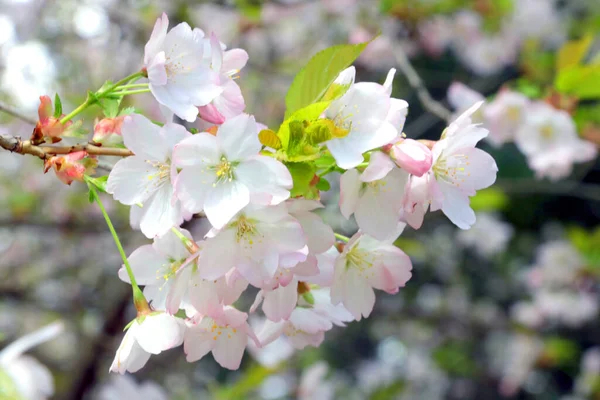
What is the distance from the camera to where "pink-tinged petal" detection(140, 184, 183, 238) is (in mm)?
618

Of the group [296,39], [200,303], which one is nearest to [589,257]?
[296,39]

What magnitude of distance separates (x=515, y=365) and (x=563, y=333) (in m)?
0.54

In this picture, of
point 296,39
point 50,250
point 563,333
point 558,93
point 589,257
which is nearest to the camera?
point 558,93

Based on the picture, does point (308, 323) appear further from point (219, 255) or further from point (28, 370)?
point (28, 370)

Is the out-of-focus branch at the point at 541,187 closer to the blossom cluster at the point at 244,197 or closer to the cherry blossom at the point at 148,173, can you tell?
the blossom cluster at the point at 244,197

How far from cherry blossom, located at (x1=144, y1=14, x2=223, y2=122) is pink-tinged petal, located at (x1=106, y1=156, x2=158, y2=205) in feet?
0.25

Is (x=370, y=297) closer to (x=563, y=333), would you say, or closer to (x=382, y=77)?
(x=382, y=77)

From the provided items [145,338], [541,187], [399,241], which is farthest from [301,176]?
[541,187]

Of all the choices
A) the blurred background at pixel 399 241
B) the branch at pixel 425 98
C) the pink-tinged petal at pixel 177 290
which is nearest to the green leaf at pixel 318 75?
the pink-tinged petal at pixel 177 290

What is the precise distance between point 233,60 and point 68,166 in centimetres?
25

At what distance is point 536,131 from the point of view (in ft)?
5.57

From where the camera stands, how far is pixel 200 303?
647mm

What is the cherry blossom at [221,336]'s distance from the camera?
0.67m

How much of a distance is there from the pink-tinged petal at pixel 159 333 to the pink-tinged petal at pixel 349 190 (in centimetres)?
24
